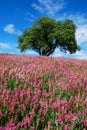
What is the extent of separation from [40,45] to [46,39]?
3.00 m

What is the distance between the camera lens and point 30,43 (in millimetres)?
68125

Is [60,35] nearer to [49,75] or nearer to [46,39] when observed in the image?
[46,39]

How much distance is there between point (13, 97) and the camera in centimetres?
442

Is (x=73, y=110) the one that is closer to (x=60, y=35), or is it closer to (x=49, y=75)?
(x=49, y=75)

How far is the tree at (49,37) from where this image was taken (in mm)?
64812

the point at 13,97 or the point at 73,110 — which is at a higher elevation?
the point at 13,97

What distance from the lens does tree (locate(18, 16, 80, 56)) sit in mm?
64812

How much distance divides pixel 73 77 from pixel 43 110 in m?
2.87

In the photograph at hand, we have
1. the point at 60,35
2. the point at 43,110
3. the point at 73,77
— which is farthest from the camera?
the point at 60,35

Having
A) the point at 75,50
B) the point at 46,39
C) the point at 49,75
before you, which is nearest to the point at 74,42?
the point at 75,50

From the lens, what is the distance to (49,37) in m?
65.2

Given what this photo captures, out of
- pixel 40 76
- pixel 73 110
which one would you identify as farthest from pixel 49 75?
pixel 73 110

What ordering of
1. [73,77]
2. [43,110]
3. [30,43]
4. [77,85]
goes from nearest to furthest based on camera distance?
[43,110]
[77,85]
[73,77]
[30,43]

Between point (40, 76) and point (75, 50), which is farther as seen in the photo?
point (75, 50)
